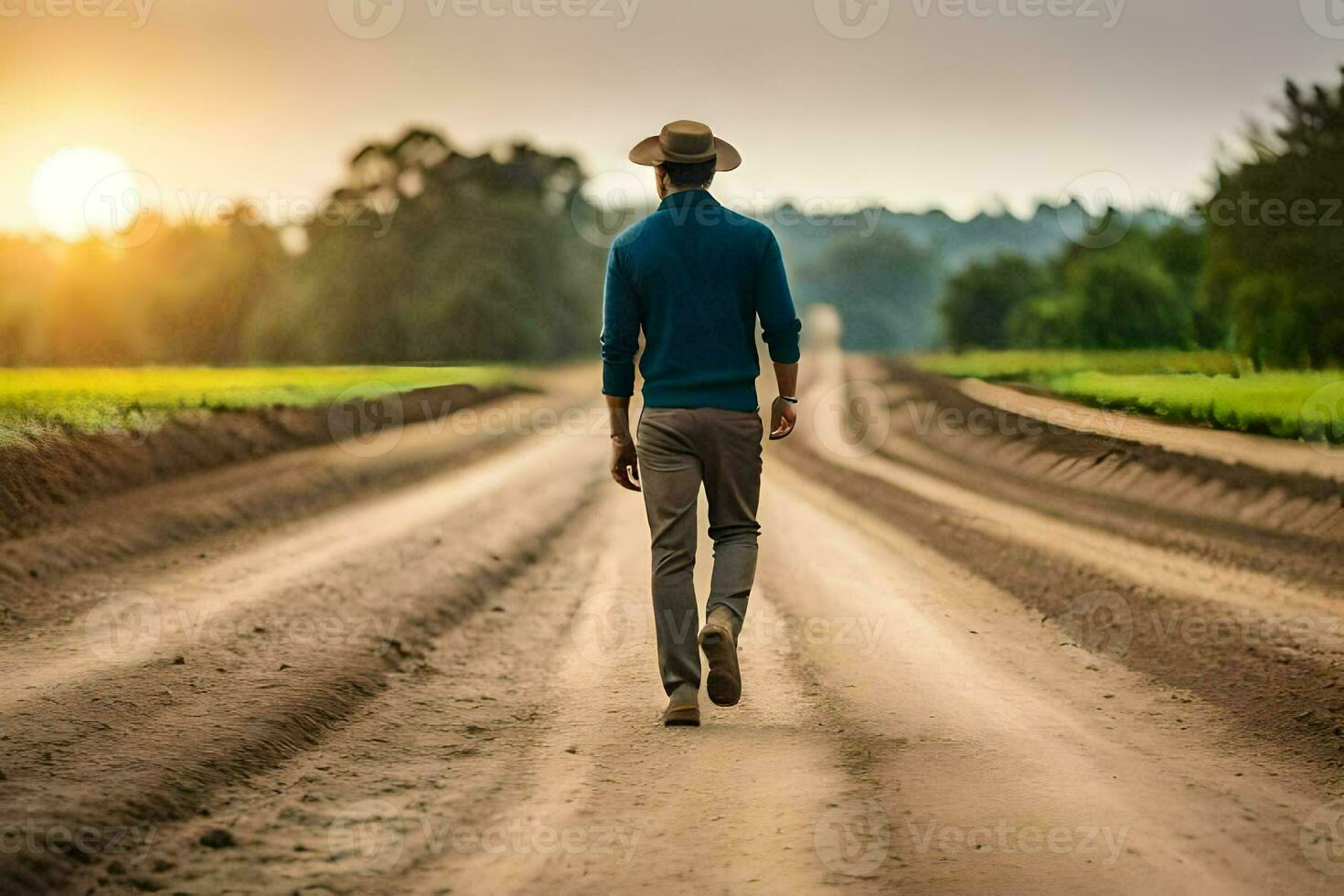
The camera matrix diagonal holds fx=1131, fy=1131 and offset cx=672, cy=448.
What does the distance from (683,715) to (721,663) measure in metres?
0.26

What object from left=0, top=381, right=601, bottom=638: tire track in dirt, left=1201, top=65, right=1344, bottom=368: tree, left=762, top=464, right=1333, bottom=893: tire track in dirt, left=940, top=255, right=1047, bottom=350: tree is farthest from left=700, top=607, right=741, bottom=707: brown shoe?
left=940, top=255, right=1047, bottom=350: tree

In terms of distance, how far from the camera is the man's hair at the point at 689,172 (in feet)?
15.0

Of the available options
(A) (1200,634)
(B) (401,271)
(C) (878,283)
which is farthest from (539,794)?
(C) (878,283)

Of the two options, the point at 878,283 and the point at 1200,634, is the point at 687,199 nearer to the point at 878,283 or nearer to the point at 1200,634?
the point at 1200,634

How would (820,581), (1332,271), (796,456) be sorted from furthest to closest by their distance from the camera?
(1332,271)
(796,456)
(820,581)

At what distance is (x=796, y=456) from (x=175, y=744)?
46.7 feet

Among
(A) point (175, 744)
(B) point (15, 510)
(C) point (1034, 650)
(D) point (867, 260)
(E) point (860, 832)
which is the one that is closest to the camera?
(E) point (860, 832)

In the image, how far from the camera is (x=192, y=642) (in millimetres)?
5895

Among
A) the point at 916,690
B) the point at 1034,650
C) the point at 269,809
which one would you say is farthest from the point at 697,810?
the point at 1034,650

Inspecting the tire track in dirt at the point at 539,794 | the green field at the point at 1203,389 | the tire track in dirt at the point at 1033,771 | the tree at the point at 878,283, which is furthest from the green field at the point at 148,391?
the tree at the point at 878,283

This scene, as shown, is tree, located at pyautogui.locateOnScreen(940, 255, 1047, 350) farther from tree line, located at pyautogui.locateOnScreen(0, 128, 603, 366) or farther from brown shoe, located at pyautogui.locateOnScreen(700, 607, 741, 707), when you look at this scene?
brown shoe, located at pyautogui.locateOnScreen(700, 607, 741, 707)

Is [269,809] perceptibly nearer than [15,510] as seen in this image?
Yes

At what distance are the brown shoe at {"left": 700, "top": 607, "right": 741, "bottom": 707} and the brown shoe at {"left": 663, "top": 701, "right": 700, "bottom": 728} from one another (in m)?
0.09

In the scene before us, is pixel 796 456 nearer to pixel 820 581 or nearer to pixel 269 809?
pixel 820 581
